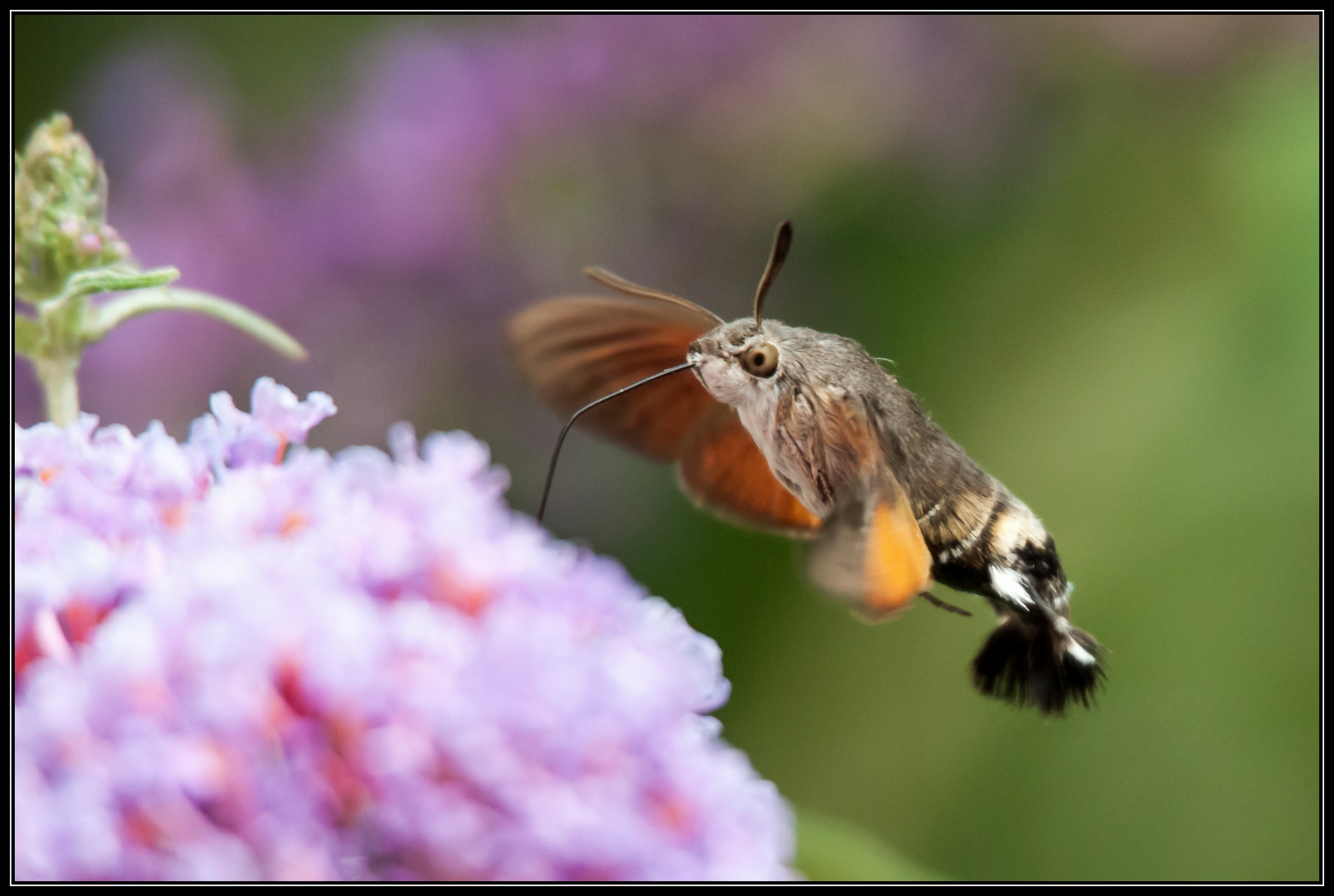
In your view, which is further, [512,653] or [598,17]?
[598,17]

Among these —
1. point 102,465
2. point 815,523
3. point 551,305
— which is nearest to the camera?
point 102,465

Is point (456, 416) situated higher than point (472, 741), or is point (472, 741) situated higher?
point (472, 741)

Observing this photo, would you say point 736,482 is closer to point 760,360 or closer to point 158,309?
point 760,360

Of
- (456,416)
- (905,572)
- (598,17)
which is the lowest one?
(456,416)

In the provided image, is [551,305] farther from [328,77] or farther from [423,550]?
[328,77]

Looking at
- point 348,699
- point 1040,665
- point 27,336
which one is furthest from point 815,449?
point 27,336

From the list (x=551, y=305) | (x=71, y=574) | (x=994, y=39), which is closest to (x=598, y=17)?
(x=994, y=39)

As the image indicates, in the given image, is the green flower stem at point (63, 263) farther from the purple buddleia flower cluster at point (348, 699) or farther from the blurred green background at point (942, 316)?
the blurred green background at point (942, 316)
